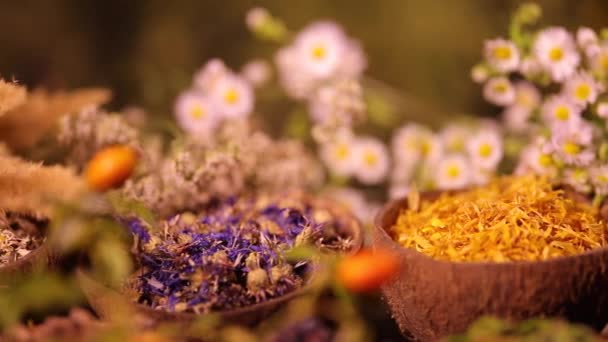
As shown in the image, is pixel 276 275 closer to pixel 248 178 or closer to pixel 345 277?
pixel 345 277

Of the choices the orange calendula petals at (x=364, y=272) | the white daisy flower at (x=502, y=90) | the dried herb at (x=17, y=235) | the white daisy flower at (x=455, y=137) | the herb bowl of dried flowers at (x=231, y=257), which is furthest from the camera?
the white daisy flower at (x=455, y=137)

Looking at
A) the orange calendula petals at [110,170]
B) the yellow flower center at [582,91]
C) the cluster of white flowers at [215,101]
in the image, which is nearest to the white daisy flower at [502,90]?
the yellow flower center at [582,91]

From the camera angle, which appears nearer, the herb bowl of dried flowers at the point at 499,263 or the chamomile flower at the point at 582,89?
the herb bowl of dried flowers at the point at 499,263

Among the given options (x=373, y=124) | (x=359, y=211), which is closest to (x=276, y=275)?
(x=359, y=211)

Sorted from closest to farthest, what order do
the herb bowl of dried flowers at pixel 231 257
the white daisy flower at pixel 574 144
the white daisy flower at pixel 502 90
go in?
the herb bowl of dried flowers at pixel 231 257 → the white daisy flower at pixel 574 144 → the white daisy flower at pixel 502 90

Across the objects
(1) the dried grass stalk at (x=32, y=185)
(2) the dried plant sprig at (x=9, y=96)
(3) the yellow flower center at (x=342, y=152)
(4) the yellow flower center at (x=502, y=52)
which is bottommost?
(3) the yellow flower center at (x=342, y=152)

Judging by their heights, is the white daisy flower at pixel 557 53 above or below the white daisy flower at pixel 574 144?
above

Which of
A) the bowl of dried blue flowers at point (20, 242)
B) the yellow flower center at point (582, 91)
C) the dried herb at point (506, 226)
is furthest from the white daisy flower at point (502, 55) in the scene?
the bowl of dried blue flowers at point (20, 242)

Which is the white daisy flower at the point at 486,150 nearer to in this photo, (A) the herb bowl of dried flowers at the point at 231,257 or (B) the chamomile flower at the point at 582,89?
(B) the chamomile flower at the point at 582,89
